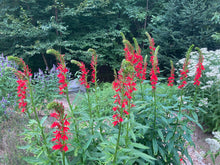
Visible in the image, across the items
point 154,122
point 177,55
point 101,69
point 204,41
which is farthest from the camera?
point 101,69

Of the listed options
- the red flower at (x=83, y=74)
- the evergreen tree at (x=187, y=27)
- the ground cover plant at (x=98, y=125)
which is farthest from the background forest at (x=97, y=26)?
the red flower at (x=83, y=74)

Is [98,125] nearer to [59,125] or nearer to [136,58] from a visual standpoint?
[59,125]

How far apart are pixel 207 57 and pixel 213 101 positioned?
1.44 metres

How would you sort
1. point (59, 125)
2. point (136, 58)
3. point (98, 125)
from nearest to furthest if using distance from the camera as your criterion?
1. point (59, 125)
2. point (98, 125)
3. point (136, 58)

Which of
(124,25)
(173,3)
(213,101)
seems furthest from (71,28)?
(213,101)

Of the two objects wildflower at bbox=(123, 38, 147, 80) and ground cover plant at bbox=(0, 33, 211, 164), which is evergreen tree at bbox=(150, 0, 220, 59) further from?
ground cover plant at bbox=(0, 33, 211, 164)

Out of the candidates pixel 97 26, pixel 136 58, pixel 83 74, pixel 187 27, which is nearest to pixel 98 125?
pixel 83 74

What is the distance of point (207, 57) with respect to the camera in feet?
16.4

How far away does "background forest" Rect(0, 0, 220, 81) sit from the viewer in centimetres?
653

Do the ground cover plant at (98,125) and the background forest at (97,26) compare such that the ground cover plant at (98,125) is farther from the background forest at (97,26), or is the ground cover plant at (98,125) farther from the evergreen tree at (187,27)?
the background forest at (97,26)

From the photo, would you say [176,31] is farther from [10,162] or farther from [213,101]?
[10,162]

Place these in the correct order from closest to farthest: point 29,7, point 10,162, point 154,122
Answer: point 154,122 < point 10,162 < point 29,7

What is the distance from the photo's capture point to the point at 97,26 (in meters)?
8.57

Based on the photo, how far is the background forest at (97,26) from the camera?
653 centimetres
